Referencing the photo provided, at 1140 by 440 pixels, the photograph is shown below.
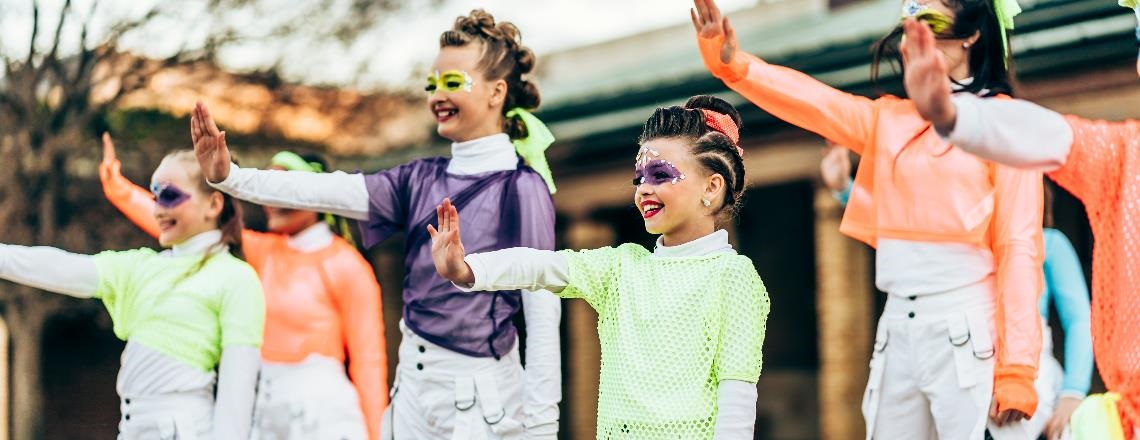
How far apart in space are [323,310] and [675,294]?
2253 mm

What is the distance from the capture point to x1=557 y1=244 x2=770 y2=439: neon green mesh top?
3852 millimetres

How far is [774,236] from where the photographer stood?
14.3 meters

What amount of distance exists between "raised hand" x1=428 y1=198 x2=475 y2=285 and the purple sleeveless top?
121 cm

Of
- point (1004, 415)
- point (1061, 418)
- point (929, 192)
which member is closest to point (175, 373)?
point (929, 192)

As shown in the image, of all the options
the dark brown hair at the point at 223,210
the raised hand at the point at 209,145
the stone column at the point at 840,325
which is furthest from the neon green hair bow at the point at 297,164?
the stone column at the point at 840,325

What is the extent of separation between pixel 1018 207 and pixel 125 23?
7.08 m

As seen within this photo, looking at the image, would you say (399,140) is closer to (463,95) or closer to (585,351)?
(585,351)

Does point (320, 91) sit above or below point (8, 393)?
above

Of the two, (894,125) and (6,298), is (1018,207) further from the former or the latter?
(6,298)

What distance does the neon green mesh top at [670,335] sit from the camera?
3.85 m

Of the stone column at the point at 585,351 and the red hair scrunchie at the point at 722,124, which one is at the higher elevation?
the red hair scrunchie at the point at 722,124

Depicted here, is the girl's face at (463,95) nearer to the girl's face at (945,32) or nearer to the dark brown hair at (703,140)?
the dark brown hair at (703,140)

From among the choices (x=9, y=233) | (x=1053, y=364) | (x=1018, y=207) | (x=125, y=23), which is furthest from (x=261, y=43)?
(x=1018, y=207)

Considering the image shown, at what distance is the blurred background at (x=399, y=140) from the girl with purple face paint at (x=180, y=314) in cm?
404
